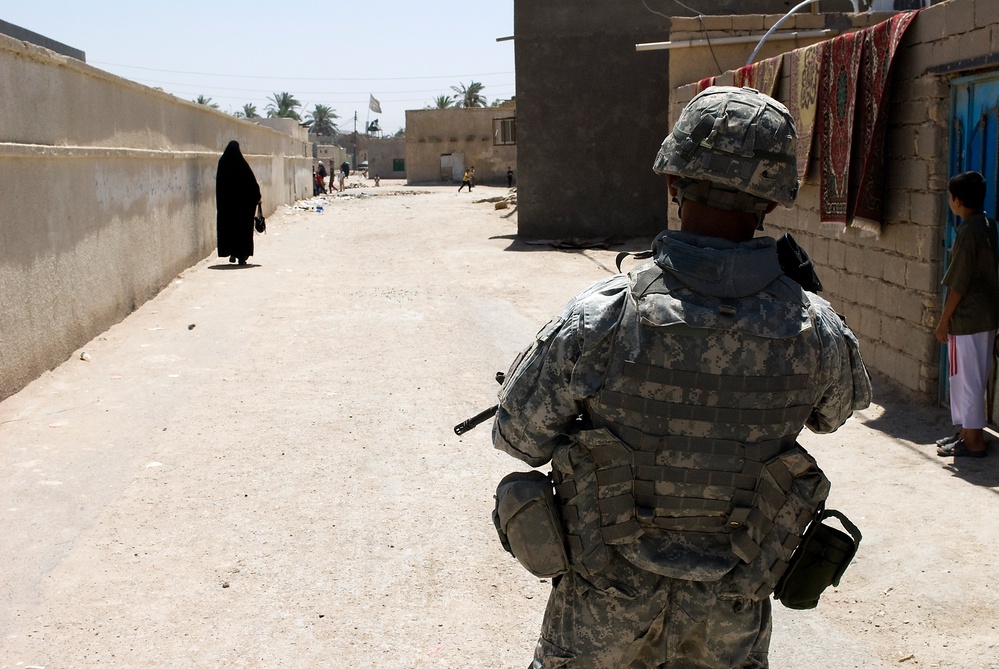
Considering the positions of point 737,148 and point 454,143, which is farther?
point 454,143

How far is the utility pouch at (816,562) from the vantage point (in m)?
2.09

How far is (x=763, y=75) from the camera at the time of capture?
8.81 m

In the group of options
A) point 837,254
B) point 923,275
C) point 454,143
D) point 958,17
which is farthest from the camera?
point 454,143

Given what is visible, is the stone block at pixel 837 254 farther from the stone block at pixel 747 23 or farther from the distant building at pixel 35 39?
the distant building at pixel 35 39

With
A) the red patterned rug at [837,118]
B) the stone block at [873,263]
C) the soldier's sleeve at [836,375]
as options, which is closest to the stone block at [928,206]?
the stone block at [873,263]

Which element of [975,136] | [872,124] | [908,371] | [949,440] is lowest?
[949,440]

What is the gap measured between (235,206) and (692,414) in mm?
13201

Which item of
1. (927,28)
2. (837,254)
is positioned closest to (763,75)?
(837,254)

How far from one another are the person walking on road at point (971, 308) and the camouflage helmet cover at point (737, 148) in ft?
11.2

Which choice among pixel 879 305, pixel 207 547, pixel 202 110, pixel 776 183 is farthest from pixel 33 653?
pixel 202 110

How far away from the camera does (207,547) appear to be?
420 cm

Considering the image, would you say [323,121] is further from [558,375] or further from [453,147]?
[558,375]

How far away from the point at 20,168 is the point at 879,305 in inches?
232

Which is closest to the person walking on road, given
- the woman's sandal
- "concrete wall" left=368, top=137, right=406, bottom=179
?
the woman's sandal
